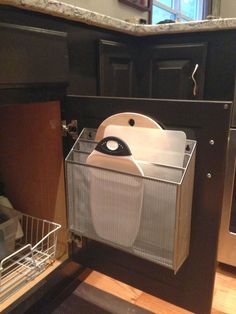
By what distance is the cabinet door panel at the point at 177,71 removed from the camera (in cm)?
104

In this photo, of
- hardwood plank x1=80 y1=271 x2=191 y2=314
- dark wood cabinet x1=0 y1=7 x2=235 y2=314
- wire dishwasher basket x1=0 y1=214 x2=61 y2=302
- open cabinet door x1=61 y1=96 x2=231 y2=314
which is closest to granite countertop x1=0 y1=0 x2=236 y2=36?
dark wood cabinet x1=0 y1=7 x2=235 y2=314

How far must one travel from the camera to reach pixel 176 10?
2877 mm

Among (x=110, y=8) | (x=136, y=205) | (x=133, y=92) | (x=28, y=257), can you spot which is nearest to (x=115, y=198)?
(x=136, y=205)

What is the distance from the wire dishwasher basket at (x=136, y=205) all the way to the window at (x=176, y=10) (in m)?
1.97

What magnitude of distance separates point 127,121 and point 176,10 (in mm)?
2671

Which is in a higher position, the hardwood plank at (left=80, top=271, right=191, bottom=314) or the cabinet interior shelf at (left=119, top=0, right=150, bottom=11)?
the cabinet interior shelf at (left=119, top=0, right=150, bottom=11)

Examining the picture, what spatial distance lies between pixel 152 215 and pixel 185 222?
79 millimetres

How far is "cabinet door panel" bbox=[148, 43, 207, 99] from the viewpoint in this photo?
3.40 feet

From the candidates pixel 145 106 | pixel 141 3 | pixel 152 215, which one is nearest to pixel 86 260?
pixel 152 215

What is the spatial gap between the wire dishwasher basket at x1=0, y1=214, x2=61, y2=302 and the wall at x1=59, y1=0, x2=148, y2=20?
1171 millimetres

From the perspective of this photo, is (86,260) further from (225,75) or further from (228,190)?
(225,75)

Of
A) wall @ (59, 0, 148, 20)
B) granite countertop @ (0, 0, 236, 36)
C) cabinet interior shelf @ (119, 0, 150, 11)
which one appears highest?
cabinet interior shelf @ (119, 0, 150, 11)

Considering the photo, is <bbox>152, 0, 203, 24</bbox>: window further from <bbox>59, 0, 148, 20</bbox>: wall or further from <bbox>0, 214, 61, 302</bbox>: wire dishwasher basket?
<bbox>0, 214, 61, 302</bbox>: wire dishwasher basket

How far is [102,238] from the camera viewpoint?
738mm
